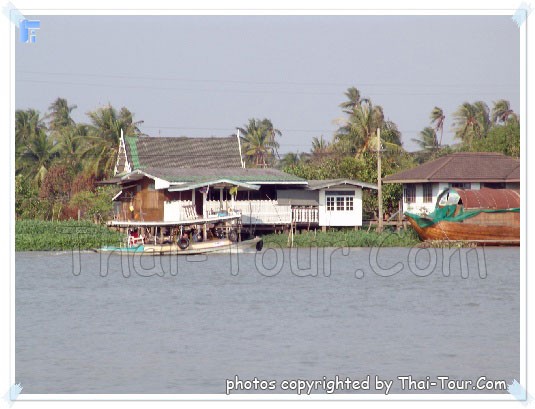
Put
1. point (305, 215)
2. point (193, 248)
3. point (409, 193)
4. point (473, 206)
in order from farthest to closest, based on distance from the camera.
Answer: point (409, 193) < point (305, 215) < point (473, 206) < point (193, 248)

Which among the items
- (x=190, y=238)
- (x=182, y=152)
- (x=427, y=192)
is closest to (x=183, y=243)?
(x=190, y=238)

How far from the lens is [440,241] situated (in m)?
32.6

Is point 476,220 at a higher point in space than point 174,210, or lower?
lower

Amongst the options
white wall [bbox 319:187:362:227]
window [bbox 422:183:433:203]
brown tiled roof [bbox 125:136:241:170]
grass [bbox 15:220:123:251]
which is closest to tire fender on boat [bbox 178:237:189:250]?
grass [bbox 15:220:123:251]

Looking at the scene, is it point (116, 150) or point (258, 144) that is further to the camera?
point (258, 144)

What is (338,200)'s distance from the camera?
35.4 metres

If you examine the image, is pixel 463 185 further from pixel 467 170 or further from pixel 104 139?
pixel 104 139

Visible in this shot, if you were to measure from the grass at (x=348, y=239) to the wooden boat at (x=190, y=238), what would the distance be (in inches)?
71.7

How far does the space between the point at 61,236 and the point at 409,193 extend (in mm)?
14140

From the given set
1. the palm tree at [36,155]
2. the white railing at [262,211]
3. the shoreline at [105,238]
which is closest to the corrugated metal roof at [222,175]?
the white railing at [262,211]

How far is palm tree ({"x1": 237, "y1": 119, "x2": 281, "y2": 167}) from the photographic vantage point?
5509 cm

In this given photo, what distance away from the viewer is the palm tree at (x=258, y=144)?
5509 centimetres

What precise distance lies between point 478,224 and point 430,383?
22.4 metres
